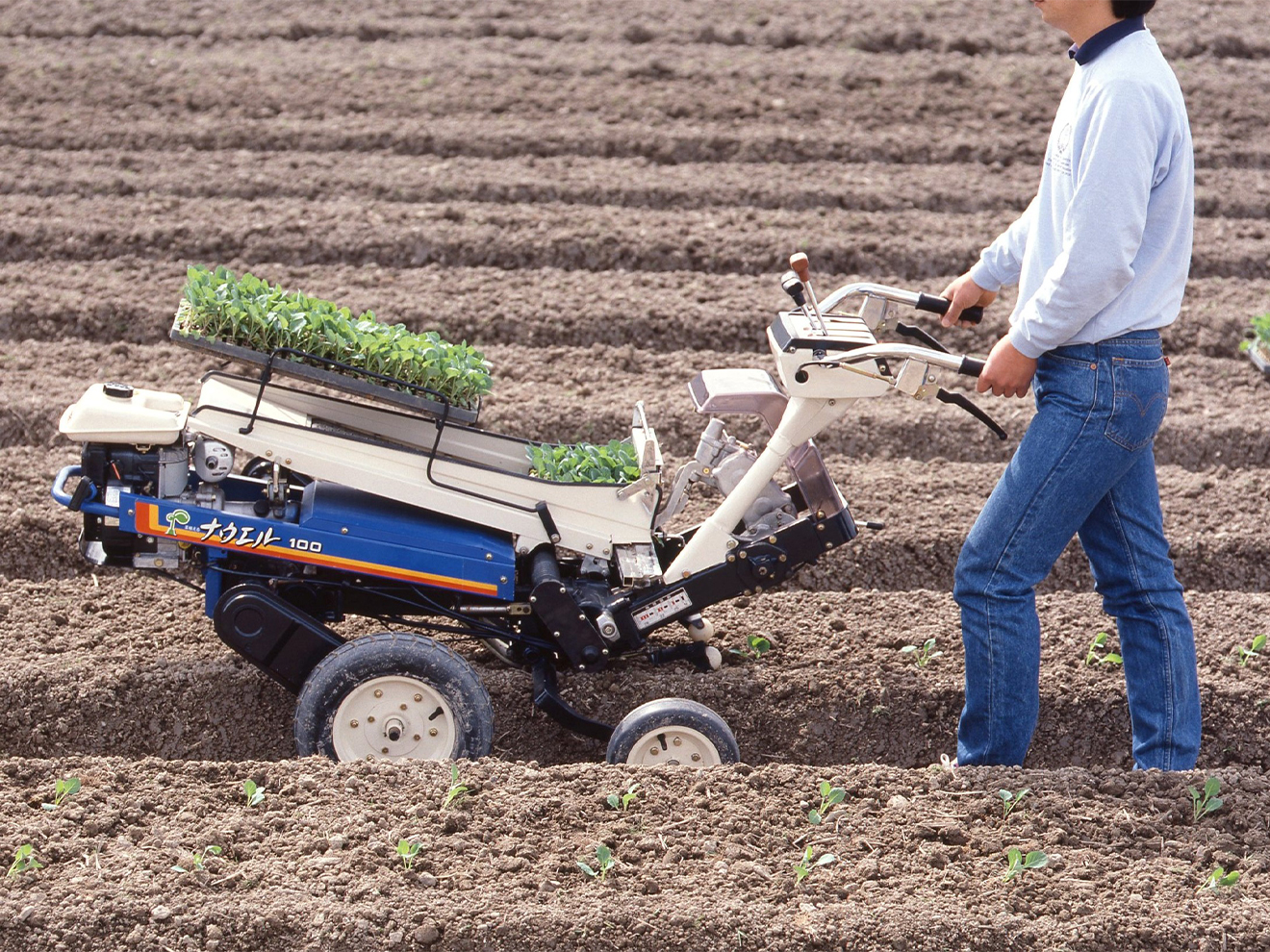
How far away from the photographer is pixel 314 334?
3305 millimetres

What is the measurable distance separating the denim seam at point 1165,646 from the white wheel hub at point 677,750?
111 cm

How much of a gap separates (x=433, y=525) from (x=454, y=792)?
0.69 m

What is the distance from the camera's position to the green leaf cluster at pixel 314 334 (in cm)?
326

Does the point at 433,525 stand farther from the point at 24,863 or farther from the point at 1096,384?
the point at 1096,384

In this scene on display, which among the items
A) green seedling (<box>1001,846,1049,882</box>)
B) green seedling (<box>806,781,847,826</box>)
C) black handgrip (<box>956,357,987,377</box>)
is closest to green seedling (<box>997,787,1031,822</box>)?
green seedling (<box>1001,846,1049,882</box>)

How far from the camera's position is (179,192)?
7.34 metres

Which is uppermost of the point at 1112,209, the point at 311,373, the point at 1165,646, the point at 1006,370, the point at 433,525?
the point at 1112,209

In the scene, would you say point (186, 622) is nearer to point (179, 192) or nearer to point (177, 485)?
point (177, 485)

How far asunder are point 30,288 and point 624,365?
275 cm

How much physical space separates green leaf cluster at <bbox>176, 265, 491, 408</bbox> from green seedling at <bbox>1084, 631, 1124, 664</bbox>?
6.43 ft

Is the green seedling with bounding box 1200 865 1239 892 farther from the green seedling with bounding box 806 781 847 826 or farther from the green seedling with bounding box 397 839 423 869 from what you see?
the green seedling with bounding box 397 839 423 869

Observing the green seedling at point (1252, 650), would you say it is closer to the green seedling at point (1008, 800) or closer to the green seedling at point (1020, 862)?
the green seedling at point (1008, 800)

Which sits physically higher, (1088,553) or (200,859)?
(1088,553)

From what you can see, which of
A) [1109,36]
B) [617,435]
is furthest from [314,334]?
[617,435]
